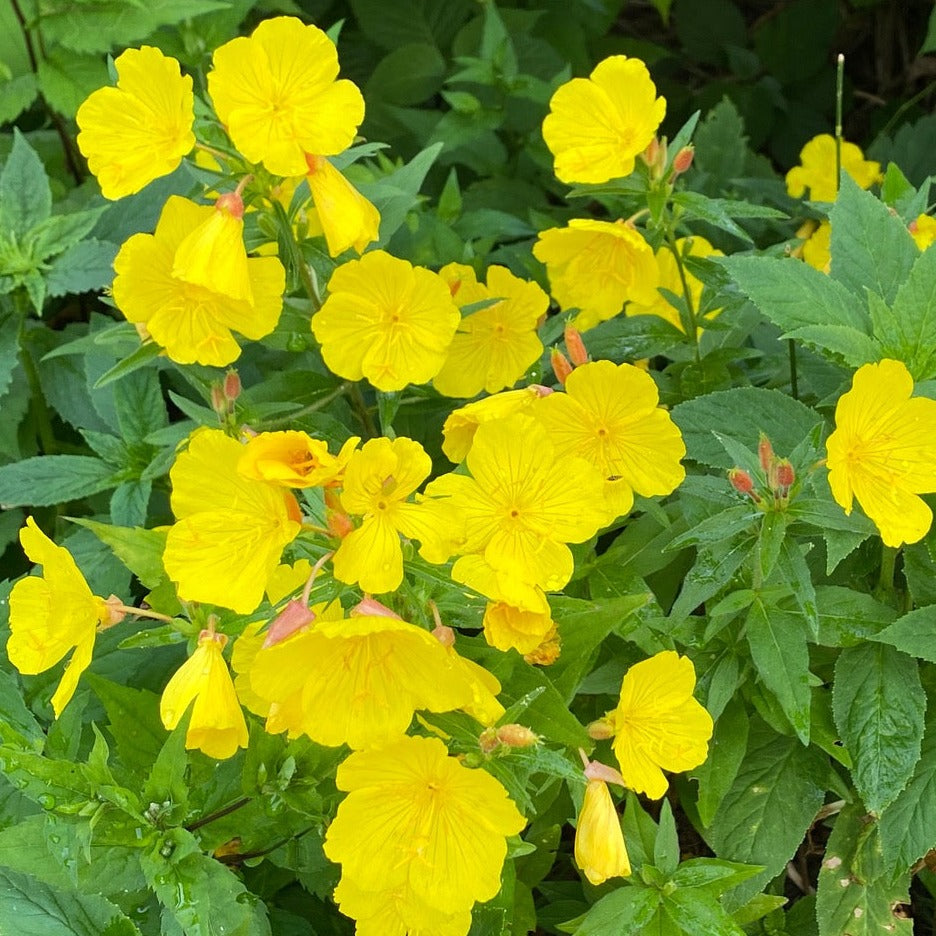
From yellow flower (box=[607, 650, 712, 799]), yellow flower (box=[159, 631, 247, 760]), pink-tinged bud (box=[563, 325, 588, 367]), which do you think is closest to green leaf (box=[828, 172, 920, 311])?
pink-tinged bud (box=[563, 325, 588, 367])

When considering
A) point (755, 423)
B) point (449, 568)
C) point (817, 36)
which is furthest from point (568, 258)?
point (817, 36)

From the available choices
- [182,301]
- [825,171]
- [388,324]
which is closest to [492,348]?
[388,324]

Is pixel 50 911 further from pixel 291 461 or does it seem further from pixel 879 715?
pixel 879 715

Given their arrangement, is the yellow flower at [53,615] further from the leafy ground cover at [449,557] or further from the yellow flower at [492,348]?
the yellow flower at [492,348]

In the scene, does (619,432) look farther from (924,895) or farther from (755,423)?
(924,895)

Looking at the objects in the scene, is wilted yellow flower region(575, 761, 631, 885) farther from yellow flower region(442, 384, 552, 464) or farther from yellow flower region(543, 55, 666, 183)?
yellow flower region(543, 55, 666, 183)

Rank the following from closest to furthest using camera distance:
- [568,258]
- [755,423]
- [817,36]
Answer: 1. [755,423]
2. [568,258]
3. [817,36]

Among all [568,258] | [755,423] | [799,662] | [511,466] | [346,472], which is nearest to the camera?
[346,472]

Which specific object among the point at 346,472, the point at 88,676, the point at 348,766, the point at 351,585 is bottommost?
the point at 88,676
